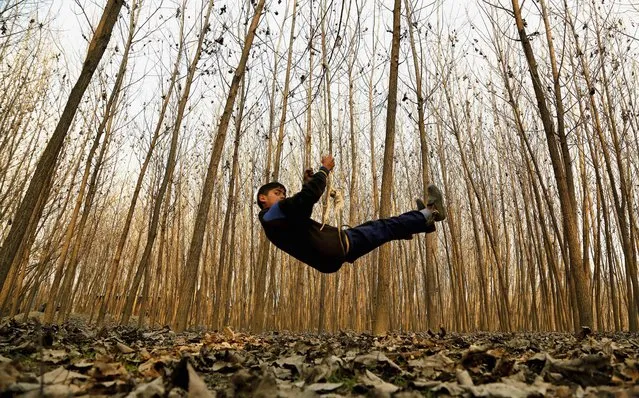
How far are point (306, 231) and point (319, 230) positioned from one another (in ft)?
0.37

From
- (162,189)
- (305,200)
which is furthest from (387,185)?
(162,189)

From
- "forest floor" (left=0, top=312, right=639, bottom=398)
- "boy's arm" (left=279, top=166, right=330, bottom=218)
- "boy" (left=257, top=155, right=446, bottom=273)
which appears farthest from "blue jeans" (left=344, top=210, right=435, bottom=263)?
"forest floor" (left=0, top=312, right=639, bottom=398)

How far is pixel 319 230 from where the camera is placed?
2.78 meters

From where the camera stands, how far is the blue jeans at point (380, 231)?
2883 millimetres

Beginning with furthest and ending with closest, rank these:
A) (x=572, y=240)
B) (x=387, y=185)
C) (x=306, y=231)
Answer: (x=387, y=185), (x=572, y=240), (x=306, y=231)

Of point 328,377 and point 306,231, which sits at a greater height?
point 306,231

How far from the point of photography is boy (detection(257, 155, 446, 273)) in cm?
265

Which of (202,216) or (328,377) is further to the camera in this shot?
(202,216)

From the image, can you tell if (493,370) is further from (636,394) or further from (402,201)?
(402,201)

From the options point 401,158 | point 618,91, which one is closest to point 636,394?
point 618,91

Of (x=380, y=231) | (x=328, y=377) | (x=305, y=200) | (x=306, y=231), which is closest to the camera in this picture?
(x=328, y=377)

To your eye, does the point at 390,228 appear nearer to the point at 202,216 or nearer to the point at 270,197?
the point at 270,197

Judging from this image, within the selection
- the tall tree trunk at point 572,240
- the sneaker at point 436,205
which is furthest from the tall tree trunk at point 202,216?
the tall tree trunk at point 572,240

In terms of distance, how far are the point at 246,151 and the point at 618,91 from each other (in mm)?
8784
